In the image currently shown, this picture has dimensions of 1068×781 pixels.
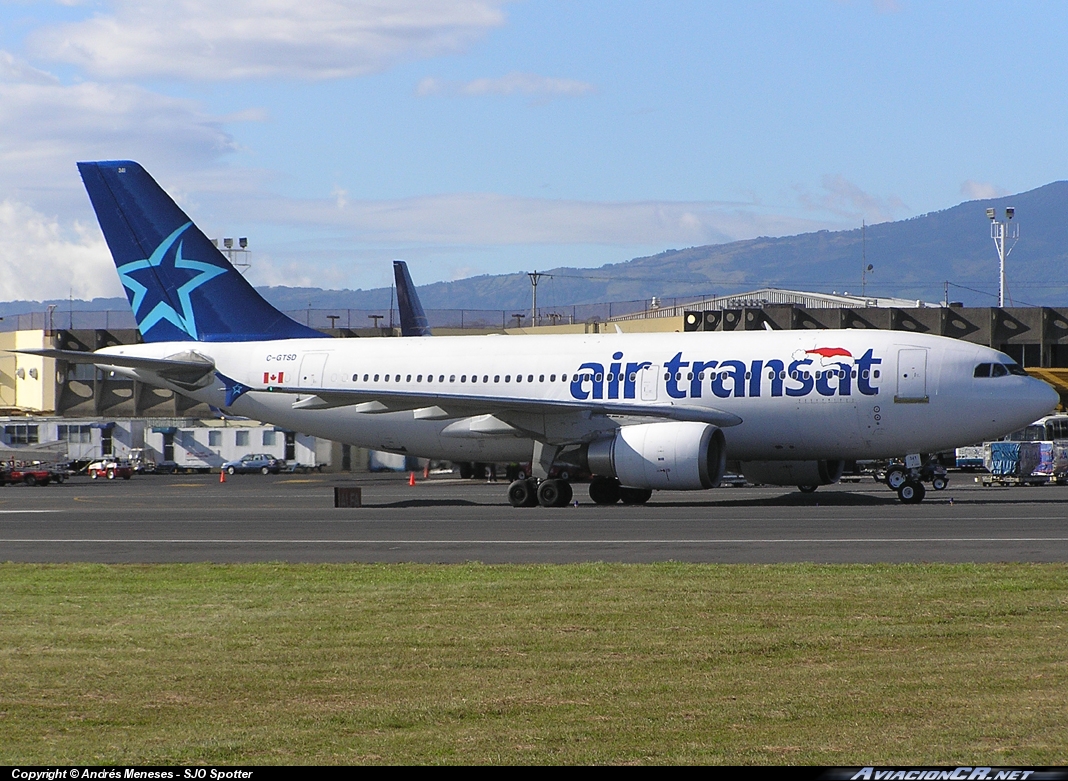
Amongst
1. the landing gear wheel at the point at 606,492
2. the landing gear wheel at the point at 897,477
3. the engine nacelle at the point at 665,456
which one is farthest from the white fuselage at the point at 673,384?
the landing gear wheel at the point at 606,492

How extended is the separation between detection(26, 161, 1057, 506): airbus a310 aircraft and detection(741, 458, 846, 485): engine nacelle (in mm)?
55

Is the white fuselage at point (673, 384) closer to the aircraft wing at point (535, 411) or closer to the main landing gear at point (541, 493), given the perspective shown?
the aircraft wing at point (535, 411)

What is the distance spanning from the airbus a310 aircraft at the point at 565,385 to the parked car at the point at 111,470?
1114 inches

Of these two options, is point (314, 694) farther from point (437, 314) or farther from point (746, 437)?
point (437, 314)

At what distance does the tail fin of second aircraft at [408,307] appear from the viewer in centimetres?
6550

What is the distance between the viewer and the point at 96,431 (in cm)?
8306

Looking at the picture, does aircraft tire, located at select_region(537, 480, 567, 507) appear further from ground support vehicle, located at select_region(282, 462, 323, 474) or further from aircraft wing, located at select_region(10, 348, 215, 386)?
ground support vehicle, located at select_region(282, 462, 323, 474)

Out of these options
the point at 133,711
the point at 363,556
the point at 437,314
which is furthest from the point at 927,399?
the point at 437,314

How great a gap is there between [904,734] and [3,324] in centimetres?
11179

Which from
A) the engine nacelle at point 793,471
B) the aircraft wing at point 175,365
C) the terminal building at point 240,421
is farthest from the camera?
the terminal building at point 240,421

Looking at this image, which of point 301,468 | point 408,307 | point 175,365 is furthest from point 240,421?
point 175,365

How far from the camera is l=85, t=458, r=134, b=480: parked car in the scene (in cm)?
6950

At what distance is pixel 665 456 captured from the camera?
33938mm

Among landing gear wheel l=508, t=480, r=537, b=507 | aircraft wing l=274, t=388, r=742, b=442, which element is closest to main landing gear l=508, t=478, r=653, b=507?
landing gear wheel l=508, t=480, r=537, b=507
